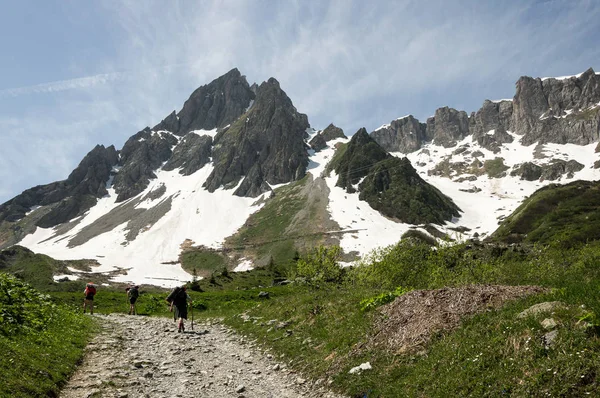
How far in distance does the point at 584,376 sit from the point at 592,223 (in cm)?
18873

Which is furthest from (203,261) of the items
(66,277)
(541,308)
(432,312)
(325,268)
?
(541,308)

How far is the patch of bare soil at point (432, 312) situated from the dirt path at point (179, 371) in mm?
3045

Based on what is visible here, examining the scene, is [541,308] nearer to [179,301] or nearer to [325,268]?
[179,301]

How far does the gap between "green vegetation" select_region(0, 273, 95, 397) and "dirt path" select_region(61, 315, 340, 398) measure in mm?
578

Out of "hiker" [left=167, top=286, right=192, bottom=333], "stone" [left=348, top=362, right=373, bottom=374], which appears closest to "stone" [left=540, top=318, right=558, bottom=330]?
"stone" [left=348, top=362, right=373, bottom=374]

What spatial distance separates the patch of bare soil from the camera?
12.0 meters

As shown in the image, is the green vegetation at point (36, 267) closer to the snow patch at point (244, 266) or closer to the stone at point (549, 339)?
the snow patch at point (244, 266)

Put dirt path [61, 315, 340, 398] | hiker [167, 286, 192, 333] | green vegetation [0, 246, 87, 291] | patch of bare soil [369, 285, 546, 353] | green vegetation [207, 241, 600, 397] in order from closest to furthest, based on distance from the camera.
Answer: green vegetation [207, 241, 600, 397] < dirt path [61, 315, 340, 398] < patch of bare soil [369, 285, 546, 353] < hiker [167, 286, 192, 333] < green vegetation [0, 246, 87, 291]

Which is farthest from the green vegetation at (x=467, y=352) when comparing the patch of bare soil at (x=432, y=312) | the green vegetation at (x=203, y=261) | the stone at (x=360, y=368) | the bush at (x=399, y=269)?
the green vegetation at (x=203, y=261)

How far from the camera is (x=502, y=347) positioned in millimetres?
9234

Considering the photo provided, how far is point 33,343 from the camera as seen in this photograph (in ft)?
43.0

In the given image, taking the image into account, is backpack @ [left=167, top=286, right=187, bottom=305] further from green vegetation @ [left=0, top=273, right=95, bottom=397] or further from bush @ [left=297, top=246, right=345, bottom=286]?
bush @ [left=297, top=246, right=345, bottom=286]

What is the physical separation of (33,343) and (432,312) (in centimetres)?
1425

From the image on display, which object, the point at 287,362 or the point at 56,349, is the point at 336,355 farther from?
the point at 56,349
